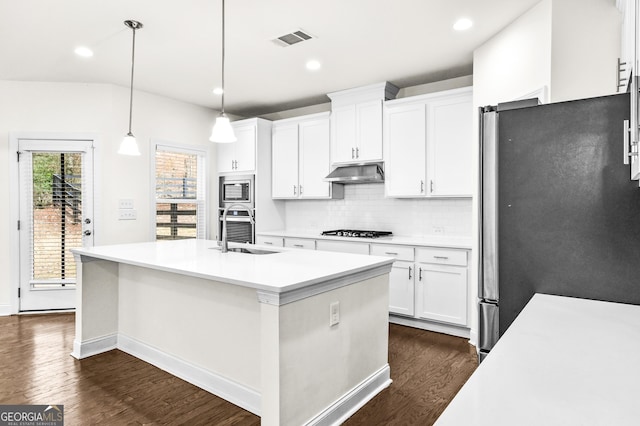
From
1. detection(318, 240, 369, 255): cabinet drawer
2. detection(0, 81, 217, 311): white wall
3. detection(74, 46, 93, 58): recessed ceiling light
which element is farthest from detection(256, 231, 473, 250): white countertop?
detection(74, 46, 93, 58): recessed ceiling light

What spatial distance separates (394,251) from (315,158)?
1736 millimetres

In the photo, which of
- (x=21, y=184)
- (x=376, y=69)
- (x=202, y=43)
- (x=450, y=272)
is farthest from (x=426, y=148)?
(x=21, y=184)

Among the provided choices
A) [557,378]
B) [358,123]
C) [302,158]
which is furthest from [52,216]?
[557,378]

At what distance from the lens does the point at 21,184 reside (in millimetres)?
4422

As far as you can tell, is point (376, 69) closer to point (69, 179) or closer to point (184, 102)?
point (184, 102)

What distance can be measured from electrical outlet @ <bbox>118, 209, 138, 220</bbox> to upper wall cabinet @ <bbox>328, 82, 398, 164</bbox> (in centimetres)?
260

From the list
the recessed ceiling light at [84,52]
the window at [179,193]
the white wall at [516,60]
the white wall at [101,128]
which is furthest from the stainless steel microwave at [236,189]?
the white wall at [516,60]

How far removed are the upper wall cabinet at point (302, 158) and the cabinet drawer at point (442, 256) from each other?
1.54 meters

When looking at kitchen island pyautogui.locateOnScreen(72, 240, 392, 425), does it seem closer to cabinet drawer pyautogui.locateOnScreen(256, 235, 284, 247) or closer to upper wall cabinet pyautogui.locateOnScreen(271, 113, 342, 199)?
cabinet drawer pyautogui.locateOnScreen(256, 235, 284, 247)

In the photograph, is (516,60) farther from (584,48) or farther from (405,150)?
(405,150)

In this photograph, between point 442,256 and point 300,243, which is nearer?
point 442,256

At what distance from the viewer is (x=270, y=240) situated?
5.13 m

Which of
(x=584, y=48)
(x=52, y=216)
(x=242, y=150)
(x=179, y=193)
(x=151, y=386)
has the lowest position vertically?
(x=151, y=386)

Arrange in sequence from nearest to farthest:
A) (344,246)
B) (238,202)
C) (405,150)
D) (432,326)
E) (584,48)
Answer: (584,48) < (432,326) < (405,150) < (344,246) < (238,202)
